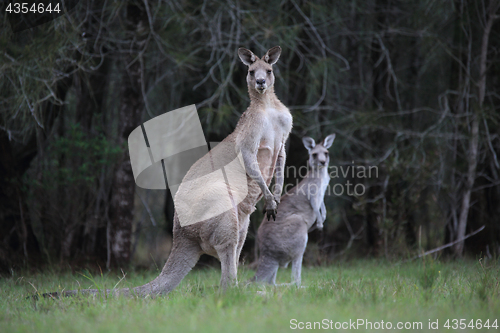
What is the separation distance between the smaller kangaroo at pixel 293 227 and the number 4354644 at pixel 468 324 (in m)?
2.43

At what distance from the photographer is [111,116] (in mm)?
9500

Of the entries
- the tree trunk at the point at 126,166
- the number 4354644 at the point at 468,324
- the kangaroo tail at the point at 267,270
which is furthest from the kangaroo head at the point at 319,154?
the number 4354644 at the point at 468,324

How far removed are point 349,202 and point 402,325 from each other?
7.82 m

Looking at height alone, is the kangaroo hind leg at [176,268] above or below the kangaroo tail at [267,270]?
above

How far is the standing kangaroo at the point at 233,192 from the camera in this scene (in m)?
4.21

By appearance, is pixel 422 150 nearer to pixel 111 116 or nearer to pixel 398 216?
pixel 398 216

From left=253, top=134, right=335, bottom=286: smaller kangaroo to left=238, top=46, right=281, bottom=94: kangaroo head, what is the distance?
2079 mm

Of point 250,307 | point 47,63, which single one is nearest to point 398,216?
point 250,307

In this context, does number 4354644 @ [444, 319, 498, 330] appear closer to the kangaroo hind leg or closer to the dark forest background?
the kangaroo hind leg

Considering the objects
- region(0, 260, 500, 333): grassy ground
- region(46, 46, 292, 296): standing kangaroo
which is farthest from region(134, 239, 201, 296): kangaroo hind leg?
region(0, 260, 500, 333): grassy ground

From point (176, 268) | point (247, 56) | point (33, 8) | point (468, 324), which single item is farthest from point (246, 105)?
point (468, 324)

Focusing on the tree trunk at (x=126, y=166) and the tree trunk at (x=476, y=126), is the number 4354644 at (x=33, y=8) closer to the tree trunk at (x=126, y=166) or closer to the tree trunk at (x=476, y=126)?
the tree trunk at (x=126, y=166)

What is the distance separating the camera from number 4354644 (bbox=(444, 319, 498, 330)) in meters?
2.96

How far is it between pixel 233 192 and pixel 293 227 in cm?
180
